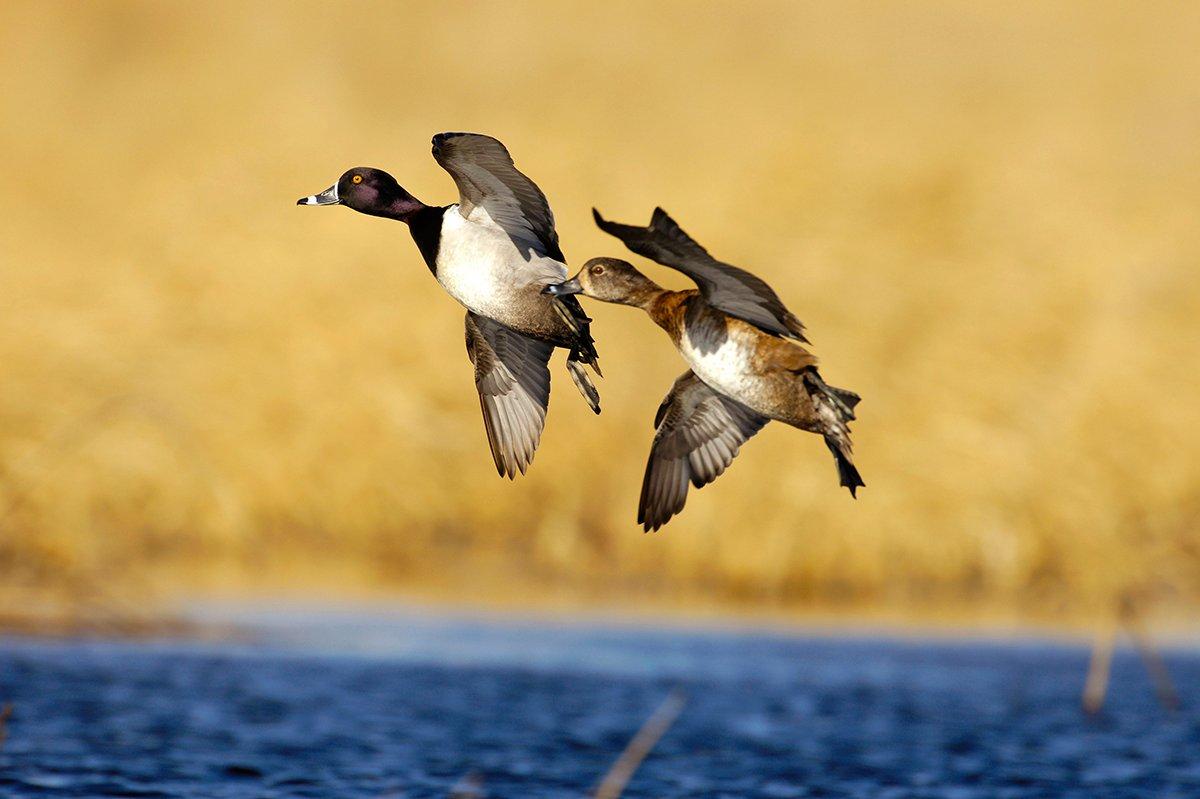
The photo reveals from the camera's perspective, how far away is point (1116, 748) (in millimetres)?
17859

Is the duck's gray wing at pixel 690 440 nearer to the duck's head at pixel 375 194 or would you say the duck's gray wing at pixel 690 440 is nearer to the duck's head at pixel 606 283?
the duck's head at pixel 606 283

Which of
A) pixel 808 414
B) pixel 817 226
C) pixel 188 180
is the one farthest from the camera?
pixel 188 180

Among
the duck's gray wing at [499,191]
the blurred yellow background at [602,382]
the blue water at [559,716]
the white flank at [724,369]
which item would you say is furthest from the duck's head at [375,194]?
the blurred yellow background at [602,382]

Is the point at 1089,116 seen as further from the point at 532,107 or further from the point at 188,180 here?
the point at 188,180

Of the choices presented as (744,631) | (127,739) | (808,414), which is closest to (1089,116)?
(744,631)

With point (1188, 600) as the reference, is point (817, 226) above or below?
above

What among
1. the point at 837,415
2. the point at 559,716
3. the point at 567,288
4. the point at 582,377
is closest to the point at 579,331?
the point at 567,288

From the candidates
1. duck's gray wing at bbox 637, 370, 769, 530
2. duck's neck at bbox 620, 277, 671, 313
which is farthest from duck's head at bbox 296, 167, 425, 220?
duck's gray wing at bbox 637, 370, 769, 530

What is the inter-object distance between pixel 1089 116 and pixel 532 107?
42.6ft

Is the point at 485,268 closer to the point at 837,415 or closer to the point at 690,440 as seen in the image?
the point at 690,440

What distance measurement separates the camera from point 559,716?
18.9 m

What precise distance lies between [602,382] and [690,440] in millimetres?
17564

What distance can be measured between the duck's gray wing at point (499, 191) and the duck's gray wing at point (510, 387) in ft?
1.11

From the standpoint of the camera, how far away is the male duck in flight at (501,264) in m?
6.24
